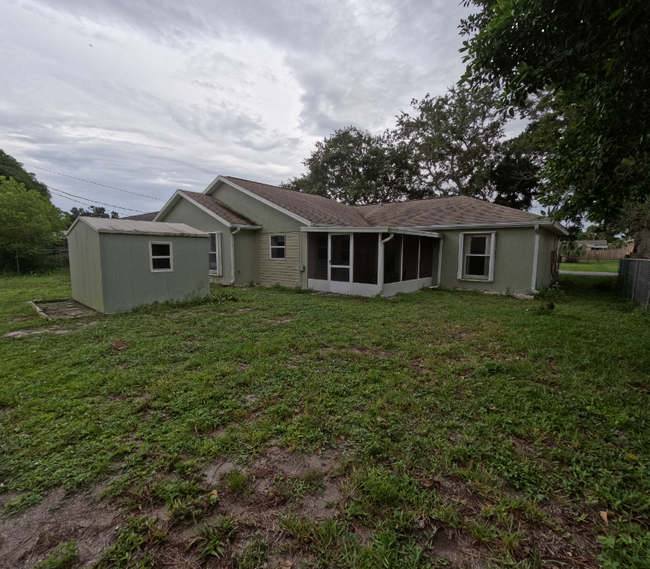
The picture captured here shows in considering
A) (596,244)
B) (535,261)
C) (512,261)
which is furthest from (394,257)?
(596,244)

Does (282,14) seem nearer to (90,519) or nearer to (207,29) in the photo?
(207,29)

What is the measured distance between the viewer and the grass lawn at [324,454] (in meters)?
1.62

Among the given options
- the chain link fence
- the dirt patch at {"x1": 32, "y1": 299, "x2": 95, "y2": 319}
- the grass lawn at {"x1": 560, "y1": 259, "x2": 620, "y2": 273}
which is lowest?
the dirt patch at {"x1": 32, "y1": 299, "x2": 95, "y2": 319}

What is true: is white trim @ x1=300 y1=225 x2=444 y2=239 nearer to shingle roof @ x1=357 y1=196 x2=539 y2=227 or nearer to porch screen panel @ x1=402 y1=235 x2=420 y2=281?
porch screen panel @ x1=402 y1=235 x2=420 y2=281

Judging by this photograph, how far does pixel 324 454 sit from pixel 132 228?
7492 millimetres

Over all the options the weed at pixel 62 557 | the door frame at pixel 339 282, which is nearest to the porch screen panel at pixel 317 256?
the door frame at pixel 339 282

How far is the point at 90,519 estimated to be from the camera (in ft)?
5.80

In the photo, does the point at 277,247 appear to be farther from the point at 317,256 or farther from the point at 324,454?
the point at 324,454

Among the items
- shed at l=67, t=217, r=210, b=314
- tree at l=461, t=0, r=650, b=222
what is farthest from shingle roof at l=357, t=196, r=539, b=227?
shed at l=67, t=217, r=210, b=314

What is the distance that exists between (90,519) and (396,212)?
48.9 feet

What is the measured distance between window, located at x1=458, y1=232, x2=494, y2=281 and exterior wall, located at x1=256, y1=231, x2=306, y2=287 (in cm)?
611

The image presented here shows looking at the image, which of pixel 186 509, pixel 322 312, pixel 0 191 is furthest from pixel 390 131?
pixel 186 509

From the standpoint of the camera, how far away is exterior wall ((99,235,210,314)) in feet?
23.2

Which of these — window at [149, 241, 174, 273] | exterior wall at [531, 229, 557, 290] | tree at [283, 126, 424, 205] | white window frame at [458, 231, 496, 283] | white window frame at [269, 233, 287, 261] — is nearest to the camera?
window at [149, 241, 174, 273]
